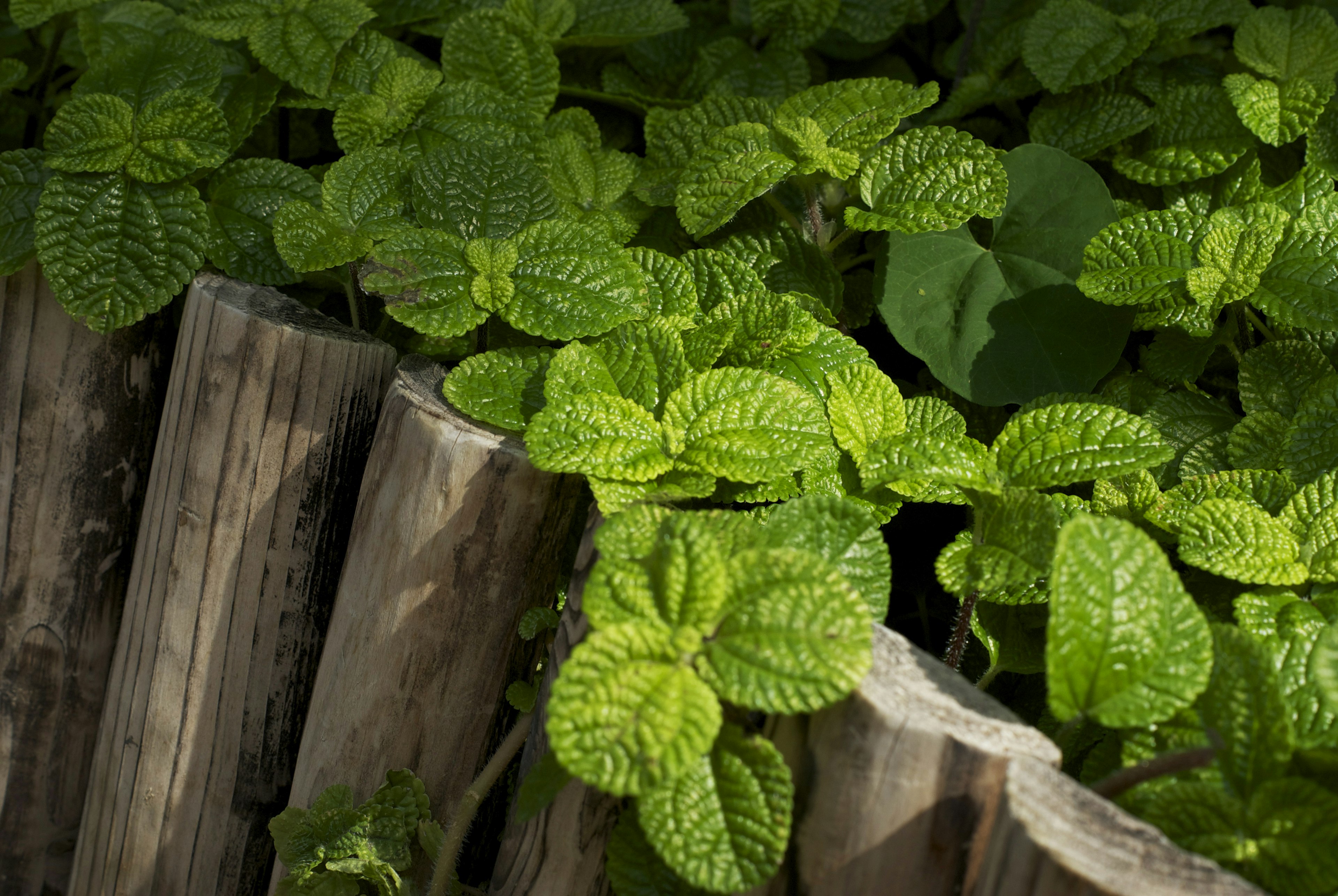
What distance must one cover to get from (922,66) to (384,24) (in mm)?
1168

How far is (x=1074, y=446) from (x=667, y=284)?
0.58m

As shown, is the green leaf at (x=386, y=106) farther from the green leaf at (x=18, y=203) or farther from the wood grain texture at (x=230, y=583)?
the green leaf at (x=18, y=203)

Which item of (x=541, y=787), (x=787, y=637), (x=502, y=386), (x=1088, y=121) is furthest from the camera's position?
(x=1088, y=121)

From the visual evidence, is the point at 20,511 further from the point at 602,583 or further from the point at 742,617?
the point at 742,617

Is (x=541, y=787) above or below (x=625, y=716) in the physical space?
below

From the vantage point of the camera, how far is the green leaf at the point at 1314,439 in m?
1.21

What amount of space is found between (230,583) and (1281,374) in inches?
60.4

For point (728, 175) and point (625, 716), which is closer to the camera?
point (625, 716)

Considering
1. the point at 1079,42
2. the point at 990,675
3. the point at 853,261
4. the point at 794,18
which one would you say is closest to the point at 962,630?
the point at 990,675

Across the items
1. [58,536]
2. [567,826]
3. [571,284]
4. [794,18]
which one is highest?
[794,18]

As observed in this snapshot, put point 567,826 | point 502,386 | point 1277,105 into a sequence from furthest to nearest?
1. point 1277,105
2. point 502,386
3. point 567,826

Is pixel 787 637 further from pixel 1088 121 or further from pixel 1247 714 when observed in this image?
pixel 1088 121

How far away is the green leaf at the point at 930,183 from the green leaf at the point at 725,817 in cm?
78

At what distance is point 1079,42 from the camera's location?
168 cm
